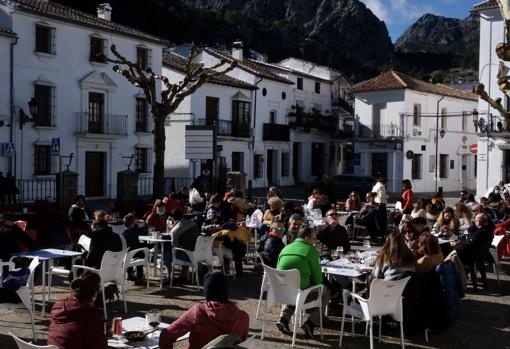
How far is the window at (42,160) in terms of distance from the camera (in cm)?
2562

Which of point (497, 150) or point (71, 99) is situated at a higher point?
point (71, 99)

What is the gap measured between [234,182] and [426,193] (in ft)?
60.9

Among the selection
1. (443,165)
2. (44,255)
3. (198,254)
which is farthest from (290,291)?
(443,165)

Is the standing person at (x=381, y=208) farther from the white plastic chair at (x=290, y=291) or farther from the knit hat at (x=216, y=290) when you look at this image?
the knit hat at (x=216, y=290)

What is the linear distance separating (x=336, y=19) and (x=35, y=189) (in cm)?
7436

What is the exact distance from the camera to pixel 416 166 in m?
37.9

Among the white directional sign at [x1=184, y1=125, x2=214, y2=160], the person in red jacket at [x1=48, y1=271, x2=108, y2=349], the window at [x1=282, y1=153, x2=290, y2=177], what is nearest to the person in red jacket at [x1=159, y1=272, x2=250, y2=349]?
the person in red jacket at [x1=48, y1=271, x2=108, y2=349]

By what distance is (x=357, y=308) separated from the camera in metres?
7.21

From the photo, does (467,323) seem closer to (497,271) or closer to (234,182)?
(497,271)

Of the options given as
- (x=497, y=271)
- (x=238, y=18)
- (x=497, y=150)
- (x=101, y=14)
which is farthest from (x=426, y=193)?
(x=238, y=18)

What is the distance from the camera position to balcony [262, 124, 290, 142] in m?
38.3

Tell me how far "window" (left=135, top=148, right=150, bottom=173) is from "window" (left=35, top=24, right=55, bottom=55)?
645 centimetres

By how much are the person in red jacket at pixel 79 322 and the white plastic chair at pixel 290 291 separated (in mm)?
2798

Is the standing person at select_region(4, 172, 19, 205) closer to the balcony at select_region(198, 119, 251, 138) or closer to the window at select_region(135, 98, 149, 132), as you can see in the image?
the window at select_region(135, 98, 149, 132)
